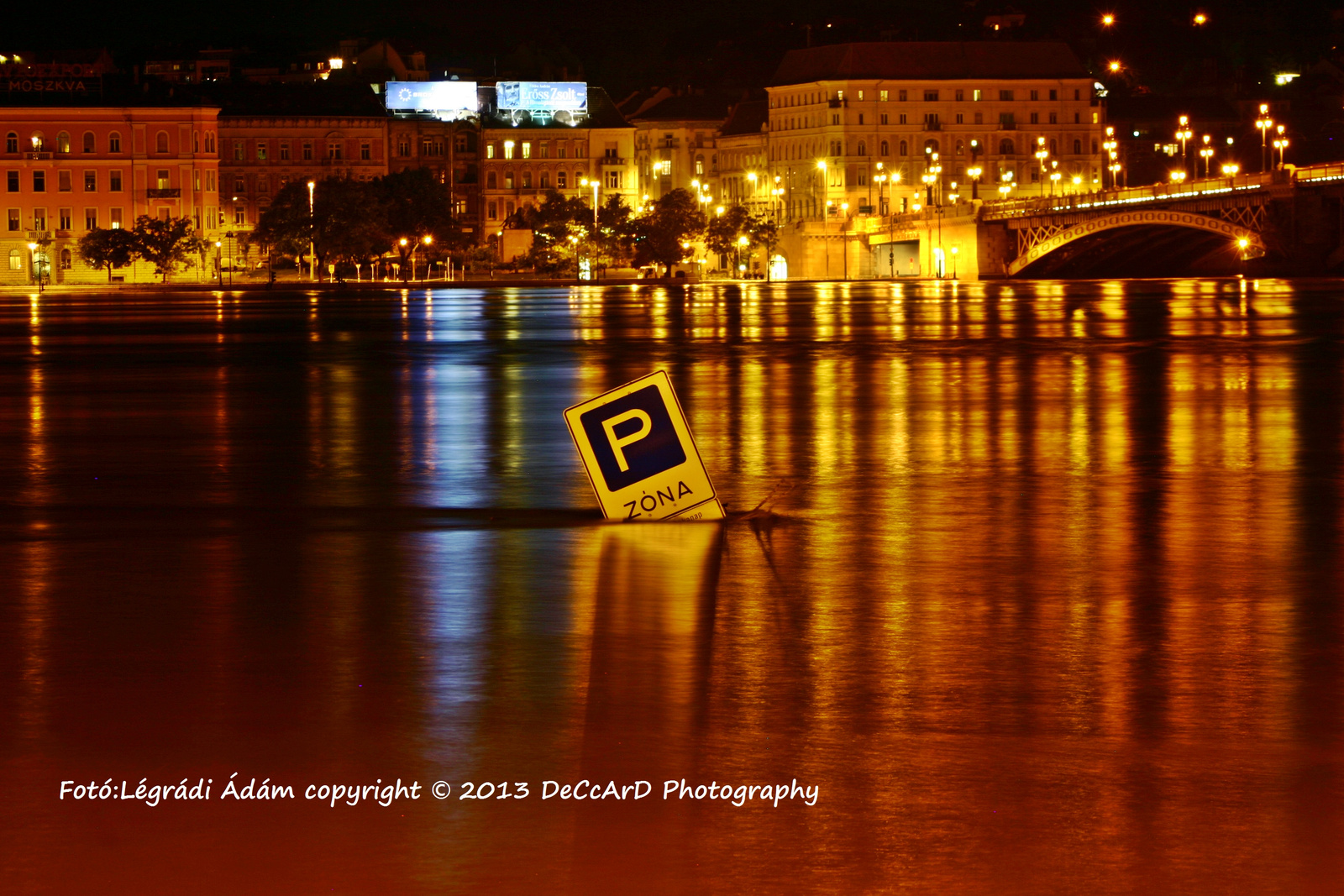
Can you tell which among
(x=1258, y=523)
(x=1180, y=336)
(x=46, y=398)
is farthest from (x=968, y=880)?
(x=1180, y=336)

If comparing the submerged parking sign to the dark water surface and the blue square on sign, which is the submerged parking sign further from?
the dark water surface

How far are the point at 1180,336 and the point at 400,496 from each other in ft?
93.6

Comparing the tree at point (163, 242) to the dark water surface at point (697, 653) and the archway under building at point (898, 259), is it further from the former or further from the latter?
the dark water surface at point (697, 653)

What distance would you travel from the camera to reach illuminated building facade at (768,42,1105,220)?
17325cm

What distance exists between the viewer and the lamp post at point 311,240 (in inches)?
5241

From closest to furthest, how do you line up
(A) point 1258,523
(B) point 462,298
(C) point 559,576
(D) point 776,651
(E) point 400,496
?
(D) point 776,651
(C) point 559,576
(A) point 1258,523
(E) point 400,496
(B) point 462,298

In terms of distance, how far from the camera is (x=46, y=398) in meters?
26.7

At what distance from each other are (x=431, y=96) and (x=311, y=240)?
37.1 meters

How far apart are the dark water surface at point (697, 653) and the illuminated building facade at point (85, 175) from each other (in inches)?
4863

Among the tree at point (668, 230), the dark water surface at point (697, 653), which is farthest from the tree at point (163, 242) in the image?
the dark water surface at point (697, 653)

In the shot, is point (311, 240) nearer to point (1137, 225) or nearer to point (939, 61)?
point (1137, 225)

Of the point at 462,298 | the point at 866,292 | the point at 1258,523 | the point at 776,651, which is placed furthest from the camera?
the point at 866,292

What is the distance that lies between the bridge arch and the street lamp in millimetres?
46144

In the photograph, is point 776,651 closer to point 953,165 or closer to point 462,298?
point 462,298
